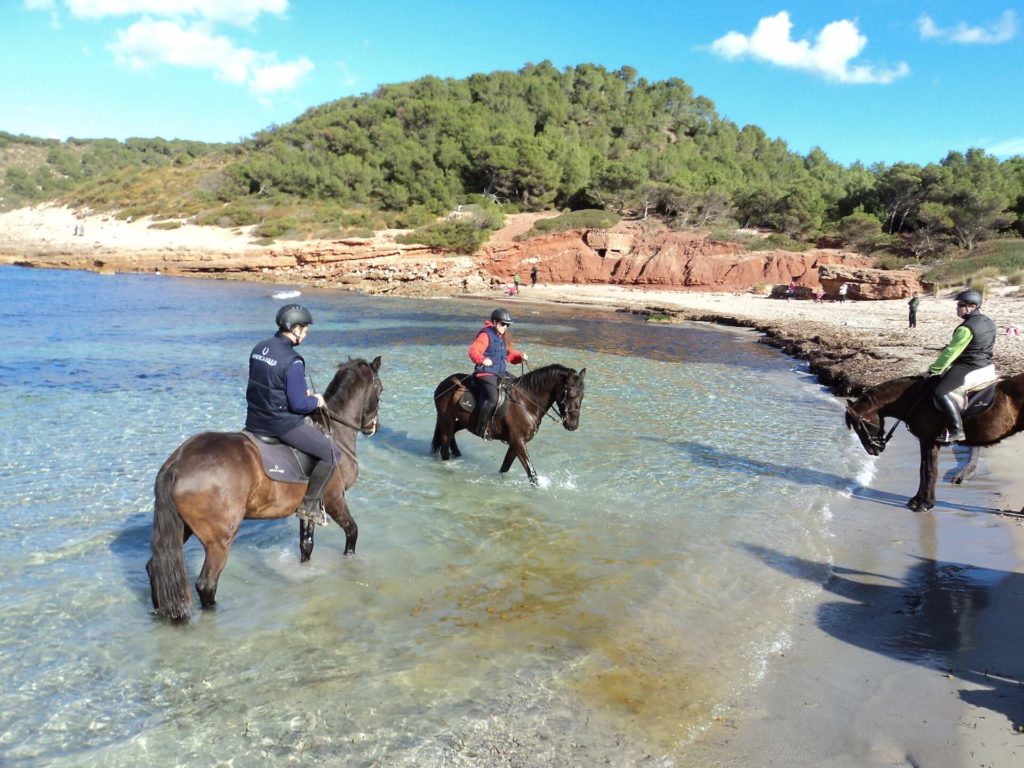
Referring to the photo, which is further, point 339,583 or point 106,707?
point 339,583

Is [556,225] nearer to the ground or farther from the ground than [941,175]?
nearer to the ground

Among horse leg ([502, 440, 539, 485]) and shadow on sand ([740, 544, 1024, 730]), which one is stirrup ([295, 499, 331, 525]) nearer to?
horse leg ([502, 440, 539, 485])

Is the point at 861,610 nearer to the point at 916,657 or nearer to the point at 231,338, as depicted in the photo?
the point at 916,657

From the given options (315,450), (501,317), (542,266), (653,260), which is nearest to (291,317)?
(315,450)

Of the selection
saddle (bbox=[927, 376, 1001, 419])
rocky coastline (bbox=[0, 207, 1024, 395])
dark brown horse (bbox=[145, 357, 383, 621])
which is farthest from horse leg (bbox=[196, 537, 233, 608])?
rocky coastline (bbox=[0, 207, 1024, 395])

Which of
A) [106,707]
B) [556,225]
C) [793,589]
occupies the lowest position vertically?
[106,707]

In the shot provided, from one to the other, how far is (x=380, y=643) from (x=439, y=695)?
35.7 inches

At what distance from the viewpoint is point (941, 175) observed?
155ft

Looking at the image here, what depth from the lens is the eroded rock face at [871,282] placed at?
120ft

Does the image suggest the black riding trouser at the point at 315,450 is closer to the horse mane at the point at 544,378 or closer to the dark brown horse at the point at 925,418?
the horse mane at the point at 544,378

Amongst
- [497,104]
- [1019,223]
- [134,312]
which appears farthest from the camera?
[497,104]

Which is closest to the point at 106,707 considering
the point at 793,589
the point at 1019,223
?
the point at 793,589

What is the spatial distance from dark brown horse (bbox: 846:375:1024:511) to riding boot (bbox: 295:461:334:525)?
7.68 metres

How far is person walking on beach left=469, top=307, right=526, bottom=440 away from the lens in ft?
30.3
